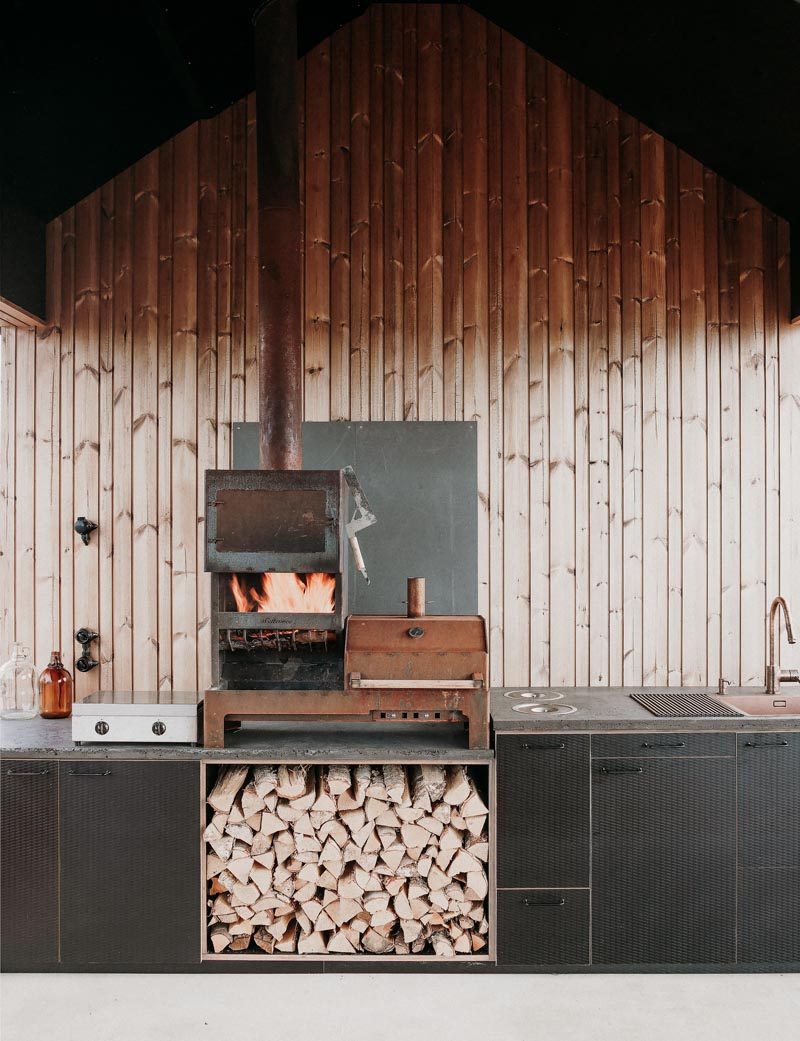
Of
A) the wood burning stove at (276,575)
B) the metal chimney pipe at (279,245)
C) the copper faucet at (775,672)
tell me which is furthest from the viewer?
the copper faucet at (775,672)

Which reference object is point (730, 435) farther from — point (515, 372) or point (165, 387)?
point (165, 387)

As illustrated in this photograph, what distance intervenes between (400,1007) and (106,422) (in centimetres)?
281

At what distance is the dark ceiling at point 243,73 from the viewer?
9.61ft

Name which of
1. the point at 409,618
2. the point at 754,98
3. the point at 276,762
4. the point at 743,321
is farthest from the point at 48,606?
the point at 754,98

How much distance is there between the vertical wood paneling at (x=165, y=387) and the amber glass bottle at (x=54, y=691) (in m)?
0.48

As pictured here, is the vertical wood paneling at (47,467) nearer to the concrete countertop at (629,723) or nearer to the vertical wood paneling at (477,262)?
the vertical wood paneling at (477,262)

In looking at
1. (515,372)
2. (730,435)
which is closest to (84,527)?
(515,372)

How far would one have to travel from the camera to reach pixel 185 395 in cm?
369

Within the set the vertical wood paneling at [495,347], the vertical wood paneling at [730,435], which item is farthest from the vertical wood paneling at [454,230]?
the vertical wood paneling at [730,435]

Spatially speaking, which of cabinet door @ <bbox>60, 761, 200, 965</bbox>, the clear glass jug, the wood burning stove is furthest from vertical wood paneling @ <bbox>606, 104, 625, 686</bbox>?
the clear glass jug

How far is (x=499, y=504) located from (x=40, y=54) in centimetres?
268

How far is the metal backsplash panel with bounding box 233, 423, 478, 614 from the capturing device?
11.9 feet

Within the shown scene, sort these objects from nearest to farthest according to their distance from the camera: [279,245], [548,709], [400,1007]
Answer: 1. [400,1007]
2. [279,245]
3. [548,709]

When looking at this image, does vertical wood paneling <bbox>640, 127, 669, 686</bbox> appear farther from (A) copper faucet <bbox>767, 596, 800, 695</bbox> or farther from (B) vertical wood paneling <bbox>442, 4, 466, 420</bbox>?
(B) vertical wood paneling <bbox>442, 4, 466, 420</bbox>
